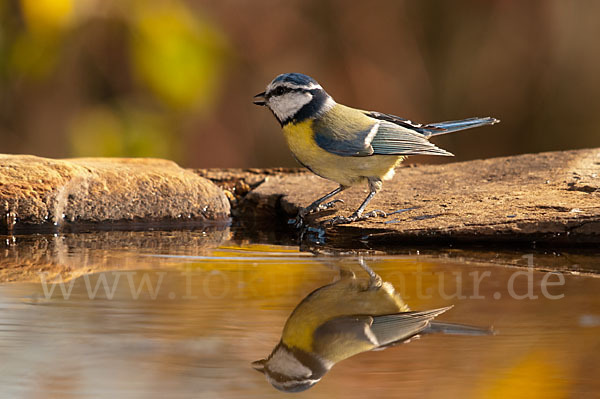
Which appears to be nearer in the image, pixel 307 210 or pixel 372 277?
pixel 372 277

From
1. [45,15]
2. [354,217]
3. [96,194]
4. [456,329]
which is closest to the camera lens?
[456,329]

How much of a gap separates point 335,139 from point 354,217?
11.1 inches

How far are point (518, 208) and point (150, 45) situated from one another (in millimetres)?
2161

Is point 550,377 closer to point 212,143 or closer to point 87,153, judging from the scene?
point 87,153

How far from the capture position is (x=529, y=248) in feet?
8.36

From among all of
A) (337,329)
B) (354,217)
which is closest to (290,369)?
(337,329)

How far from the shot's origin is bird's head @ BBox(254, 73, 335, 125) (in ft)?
9.93

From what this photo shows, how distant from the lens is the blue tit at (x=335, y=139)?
2.95 m

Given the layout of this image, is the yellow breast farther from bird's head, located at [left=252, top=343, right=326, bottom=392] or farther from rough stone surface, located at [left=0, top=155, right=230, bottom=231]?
bird's head, located at [left=252, top=343, right=326, bottom=392]

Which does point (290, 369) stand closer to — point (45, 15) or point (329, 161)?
point (329, 161)

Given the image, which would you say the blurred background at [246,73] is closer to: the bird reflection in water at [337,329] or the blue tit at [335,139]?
the blue tit at [335,139]

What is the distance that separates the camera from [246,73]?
190 inches

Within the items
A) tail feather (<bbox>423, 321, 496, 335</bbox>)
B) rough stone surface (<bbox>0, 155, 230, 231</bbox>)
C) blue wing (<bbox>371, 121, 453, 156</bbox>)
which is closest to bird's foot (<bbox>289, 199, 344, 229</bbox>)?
blue wing (<bbox>371, 121, 453, 156</bbox>)

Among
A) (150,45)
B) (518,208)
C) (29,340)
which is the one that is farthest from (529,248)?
(150,45)
